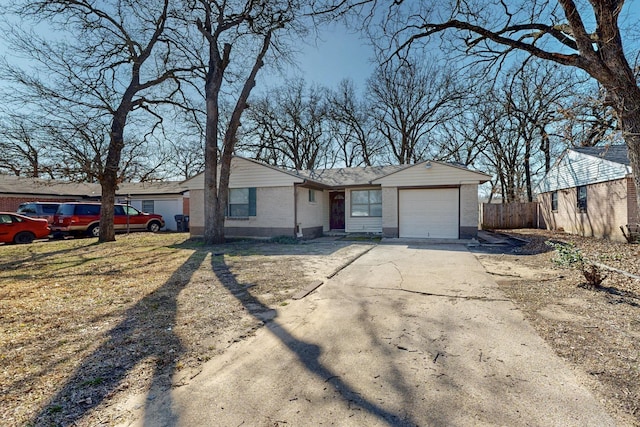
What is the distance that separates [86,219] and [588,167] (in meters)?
23.9

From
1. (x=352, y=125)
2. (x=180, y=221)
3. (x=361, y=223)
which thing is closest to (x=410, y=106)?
(x=352, y=125)

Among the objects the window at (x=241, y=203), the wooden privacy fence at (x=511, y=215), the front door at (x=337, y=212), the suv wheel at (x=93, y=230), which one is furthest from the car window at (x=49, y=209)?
the wooden privacy fence at (x=511, y=215)

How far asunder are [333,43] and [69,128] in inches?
377

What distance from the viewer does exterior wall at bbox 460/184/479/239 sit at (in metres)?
12.3

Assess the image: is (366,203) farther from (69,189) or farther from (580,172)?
(69,189)

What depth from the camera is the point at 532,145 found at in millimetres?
22781

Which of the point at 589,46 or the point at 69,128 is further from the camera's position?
the point at 69,128

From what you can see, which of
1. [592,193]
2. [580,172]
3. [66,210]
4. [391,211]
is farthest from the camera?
[66,210]

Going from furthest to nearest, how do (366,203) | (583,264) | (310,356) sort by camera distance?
1. (366,203)
2. (583,264)
3. (310,356)

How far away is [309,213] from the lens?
49.0ft

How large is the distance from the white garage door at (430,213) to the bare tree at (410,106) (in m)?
13.1

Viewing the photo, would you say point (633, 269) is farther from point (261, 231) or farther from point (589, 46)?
point (261, 231)

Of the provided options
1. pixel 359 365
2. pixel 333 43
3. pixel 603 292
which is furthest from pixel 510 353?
pixel 333 43

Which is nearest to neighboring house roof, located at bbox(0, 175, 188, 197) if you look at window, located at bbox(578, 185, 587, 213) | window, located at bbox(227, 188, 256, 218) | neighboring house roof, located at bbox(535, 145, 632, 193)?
window, located at bbox(227, 188, 256, 218)
